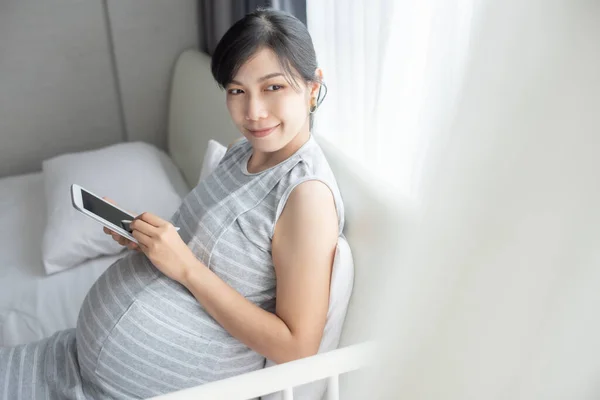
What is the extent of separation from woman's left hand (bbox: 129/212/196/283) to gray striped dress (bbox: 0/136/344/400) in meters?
0.05

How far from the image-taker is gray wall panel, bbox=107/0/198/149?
7.73 feet

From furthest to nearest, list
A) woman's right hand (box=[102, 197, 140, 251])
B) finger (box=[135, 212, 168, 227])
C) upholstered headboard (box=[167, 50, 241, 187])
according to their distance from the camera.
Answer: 1. upholstered headboard (box=[167, 50, 241, 187])
2. woman's right hand (box=[102, 197, 140, 251])
3. finger (box=[135, 212, 168, 227])

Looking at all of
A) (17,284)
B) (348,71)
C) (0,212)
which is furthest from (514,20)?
(0,212)

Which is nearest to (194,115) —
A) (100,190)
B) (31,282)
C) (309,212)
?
(100,190)

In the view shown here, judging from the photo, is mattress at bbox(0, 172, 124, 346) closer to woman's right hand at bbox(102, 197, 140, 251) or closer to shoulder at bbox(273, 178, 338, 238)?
woman's right hand at bbox(102, 197, 140, 251)

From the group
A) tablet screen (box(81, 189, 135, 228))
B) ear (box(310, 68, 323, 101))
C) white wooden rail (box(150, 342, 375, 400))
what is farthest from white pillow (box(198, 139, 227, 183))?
white wooden rail (box(150, 342, 375, 400))

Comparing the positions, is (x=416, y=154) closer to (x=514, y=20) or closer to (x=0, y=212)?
(x=514, y=20)

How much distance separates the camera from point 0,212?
6.82 ft

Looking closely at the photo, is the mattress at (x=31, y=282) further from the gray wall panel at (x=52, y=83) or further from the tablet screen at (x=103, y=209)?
the tablet screen at (x=103, y=209)

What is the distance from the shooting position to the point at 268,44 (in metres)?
1.07

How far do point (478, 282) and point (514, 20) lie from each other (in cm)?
19

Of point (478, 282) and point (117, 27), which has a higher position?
point (478, 282)

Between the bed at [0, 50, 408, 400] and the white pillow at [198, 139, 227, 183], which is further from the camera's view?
the white pillow at [198, 139, 227, 183]

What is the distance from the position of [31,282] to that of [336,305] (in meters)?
1.03
